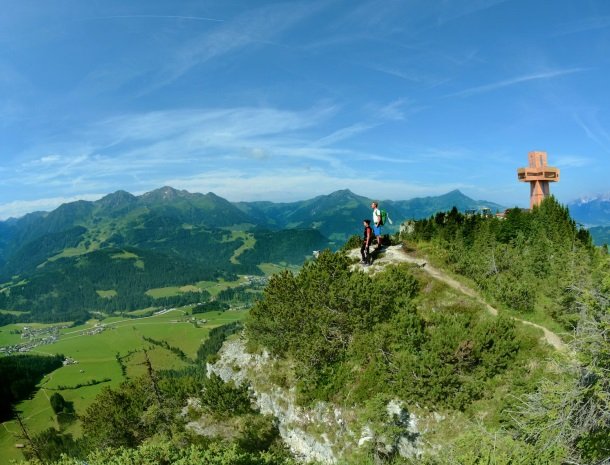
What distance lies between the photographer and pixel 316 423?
113ft

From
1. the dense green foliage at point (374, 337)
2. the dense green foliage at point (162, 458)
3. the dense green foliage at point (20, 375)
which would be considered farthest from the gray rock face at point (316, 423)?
the dense green foliage at point (20, 375)

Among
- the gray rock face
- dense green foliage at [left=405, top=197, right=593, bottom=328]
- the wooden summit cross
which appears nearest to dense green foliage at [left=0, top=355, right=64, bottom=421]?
the gray rock face

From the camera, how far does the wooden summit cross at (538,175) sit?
68.9 metres

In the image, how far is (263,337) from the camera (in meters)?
43.3

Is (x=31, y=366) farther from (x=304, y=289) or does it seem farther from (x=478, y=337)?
(x=478, y=337)

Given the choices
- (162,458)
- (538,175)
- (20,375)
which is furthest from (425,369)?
(20,375)

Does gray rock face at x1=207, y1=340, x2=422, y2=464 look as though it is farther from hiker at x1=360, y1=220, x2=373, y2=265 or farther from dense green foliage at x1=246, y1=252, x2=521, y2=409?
hiker at x1=360, y1=220, x2=373, y2=265

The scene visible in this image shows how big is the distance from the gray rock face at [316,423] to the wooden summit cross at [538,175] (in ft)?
183

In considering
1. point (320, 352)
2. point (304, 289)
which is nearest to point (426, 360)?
point (320, 352)

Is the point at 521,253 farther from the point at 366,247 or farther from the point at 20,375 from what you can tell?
the point at 20,375

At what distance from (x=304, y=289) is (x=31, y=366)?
Answer: 192 m

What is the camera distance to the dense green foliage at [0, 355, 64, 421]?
146m

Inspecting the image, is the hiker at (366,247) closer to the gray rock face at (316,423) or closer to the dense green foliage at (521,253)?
the dense green foliage at (521,253)

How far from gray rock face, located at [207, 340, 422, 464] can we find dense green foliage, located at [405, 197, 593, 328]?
49.1 ft
